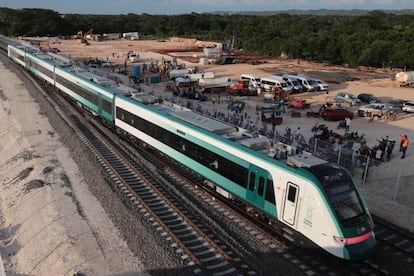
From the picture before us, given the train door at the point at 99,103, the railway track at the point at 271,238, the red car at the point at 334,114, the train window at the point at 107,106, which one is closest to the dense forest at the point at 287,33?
the red car at the point at 334,114

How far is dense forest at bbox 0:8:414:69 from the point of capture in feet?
237

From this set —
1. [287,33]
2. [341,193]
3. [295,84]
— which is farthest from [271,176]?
[287,33]

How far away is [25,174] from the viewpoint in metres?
22.3

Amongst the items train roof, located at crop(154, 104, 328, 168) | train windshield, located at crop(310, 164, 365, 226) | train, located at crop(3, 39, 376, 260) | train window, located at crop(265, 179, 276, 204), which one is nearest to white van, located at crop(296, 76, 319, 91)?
train, located at crop(3, 39, 376, 260)

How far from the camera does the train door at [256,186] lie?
46.9 ft

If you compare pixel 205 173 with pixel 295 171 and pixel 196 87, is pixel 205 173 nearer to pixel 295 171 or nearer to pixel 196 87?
pixel 295 171

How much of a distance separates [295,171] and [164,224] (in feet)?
17.9

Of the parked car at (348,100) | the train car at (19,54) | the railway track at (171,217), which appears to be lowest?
the railway track at (171,217)

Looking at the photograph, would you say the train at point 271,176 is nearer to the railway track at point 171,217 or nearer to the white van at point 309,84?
the railway track at point 171,217

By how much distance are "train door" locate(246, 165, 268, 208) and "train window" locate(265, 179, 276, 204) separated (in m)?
0.16

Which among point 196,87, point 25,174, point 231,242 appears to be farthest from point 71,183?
point 196,87

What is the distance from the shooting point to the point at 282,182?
13.4 m

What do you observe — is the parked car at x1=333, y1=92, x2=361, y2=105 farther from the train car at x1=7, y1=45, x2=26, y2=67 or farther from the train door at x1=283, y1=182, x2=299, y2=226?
the train car at x1=7, y1=45, x2=26, y2=67

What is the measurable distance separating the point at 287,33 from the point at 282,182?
373 feet
